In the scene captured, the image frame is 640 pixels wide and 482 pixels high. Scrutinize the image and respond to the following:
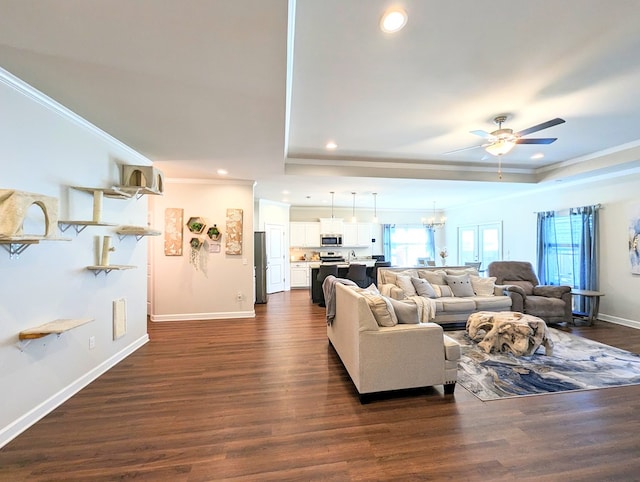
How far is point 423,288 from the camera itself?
4961 mm

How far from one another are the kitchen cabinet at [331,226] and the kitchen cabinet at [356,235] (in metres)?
0.21

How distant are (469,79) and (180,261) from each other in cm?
513

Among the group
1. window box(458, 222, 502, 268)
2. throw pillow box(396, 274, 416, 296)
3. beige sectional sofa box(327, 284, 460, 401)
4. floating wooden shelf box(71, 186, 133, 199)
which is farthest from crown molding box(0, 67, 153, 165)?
window box(458, 222, 502, 268)

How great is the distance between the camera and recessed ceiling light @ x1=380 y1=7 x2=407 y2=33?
1.87 metres

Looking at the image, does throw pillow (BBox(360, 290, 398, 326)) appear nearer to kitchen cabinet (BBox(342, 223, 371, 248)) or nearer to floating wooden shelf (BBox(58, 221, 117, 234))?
floating wooden shelf (BBox(58, 221, 117, 234))

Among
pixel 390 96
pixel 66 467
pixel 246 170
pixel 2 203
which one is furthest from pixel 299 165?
pixel 66 467

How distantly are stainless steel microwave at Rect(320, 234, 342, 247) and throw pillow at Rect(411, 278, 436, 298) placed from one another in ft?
14.9

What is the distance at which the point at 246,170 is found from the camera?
491cm

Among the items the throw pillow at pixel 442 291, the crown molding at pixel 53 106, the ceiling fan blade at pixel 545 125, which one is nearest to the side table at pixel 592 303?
the throw pillow at pixel 442 291

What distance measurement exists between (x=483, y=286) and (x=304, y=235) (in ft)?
18.1

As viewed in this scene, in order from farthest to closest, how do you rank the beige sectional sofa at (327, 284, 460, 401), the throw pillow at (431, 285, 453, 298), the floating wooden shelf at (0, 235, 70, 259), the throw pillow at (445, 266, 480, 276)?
the throw pillow at (445, 266, 480, 276), the throw pillow at (431, 285, 453, 298), the beige sectional sofa at (327, 284, 460, 401), the floating wooden shelf at (0, 235, 70, 259)

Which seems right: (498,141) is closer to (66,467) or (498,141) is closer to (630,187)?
(630,187)

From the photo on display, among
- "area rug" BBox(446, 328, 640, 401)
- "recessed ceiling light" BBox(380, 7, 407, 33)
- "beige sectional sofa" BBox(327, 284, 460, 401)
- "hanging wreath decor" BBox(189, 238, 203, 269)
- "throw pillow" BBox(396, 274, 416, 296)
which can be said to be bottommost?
"area rug" BBox(446, 328, 640, 401)

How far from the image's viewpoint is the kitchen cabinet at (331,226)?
9.34 m
